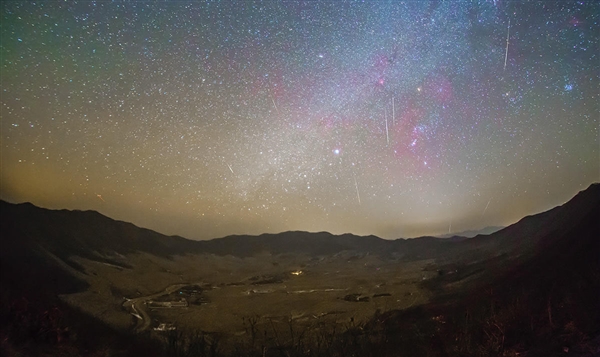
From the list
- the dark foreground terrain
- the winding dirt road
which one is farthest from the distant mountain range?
the winding dirt road

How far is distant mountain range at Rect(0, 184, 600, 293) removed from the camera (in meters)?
12.0

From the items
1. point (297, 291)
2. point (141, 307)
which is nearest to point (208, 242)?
point (141, 307)

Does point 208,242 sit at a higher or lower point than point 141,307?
higher

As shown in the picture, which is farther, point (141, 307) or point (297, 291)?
point (297, 291)

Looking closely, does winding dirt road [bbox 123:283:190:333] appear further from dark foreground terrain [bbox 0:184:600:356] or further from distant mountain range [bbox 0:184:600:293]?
distant mountain range [bbox 0:184:600:293]

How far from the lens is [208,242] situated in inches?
502

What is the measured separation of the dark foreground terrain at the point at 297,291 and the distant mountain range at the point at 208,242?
0.17ft

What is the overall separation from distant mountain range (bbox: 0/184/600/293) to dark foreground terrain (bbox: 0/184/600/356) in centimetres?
5

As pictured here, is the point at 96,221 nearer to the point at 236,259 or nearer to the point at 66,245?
the point at 66,245

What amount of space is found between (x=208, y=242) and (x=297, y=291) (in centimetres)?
412

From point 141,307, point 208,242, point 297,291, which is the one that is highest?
point 208,242

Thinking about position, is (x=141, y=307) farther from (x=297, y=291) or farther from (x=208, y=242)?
(x=297, y=291)

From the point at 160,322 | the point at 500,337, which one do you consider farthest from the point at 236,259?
the point at 500,337

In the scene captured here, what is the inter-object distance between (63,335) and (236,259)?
5912mm
